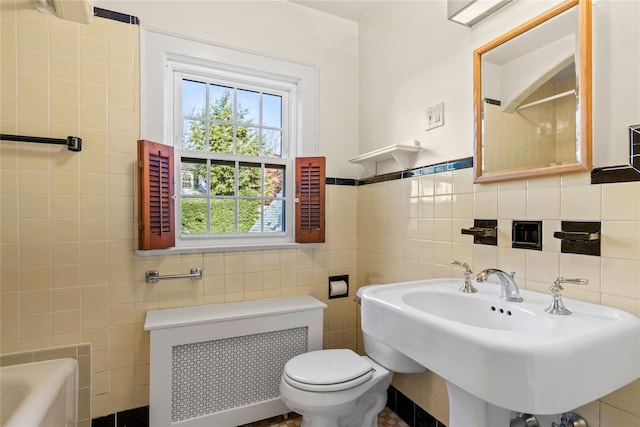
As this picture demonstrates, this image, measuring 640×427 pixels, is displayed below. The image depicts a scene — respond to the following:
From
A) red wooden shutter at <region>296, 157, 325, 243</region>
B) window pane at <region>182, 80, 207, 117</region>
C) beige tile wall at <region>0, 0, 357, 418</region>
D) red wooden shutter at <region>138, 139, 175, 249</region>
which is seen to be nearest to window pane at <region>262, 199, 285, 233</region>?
red wooden shutter at <region>296, 157, 325, 243</region>

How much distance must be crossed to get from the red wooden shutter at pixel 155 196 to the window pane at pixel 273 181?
1.94 feet

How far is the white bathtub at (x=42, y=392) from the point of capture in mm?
1179

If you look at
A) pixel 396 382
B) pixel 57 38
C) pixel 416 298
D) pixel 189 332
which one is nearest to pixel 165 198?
pixel 189 332

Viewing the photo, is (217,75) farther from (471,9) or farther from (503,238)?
(503,238)

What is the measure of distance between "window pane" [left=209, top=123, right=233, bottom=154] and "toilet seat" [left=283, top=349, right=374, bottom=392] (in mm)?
1309

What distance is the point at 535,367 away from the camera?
0.72m

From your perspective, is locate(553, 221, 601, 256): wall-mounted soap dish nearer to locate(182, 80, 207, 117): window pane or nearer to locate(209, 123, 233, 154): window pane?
locate(209, 123, 233, 154): window pane

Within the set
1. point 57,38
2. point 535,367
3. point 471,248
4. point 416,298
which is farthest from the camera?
point 57,38

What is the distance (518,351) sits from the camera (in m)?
0.73

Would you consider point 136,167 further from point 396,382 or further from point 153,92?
point 396,382

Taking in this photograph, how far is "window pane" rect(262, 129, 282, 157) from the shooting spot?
7.15ft

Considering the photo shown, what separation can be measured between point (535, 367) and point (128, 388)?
6.19 feet

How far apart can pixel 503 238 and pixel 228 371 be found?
59.0 inches

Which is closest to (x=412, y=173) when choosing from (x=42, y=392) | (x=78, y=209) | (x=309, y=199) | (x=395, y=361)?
(x=309, y=199)
